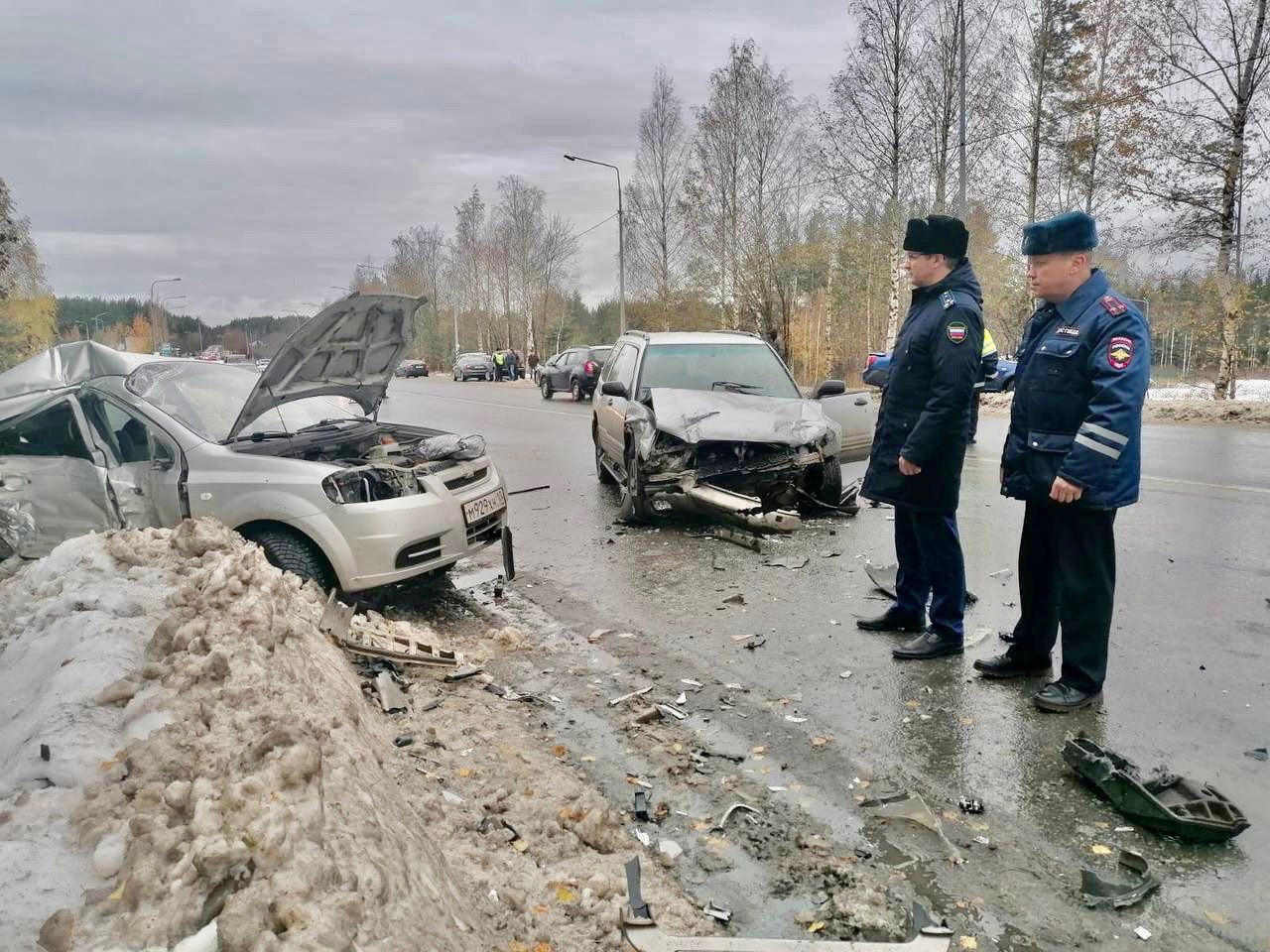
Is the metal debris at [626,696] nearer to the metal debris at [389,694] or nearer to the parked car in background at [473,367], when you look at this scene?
the metal debris at [389,694]

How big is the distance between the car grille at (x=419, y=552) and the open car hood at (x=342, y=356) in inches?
52.6

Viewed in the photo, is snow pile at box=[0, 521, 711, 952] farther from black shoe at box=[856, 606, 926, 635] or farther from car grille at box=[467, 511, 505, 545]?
black shoe at box=[856, 606, 926, 635]

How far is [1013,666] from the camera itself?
14.2 ft

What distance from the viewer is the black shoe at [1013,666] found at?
4324 millimetres

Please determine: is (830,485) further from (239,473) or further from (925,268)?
(239,473)

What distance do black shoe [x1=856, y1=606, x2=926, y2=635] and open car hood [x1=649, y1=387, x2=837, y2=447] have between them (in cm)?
268

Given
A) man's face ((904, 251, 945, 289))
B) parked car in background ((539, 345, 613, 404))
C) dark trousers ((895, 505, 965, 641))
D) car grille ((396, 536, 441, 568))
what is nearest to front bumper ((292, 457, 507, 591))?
car grille ((396, 536, 441, 568))

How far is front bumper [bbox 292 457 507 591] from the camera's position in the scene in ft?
16.6

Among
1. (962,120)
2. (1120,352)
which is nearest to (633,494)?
(1120,352)

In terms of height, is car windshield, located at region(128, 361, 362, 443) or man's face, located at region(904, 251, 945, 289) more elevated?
man's face, located at region(904, 251, 945, 289)

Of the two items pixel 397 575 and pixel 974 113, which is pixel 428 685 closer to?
pixel 397 575

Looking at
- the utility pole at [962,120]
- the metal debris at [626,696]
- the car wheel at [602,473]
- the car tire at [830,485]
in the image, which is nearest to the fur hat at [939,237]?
the metal debris at [626,696]

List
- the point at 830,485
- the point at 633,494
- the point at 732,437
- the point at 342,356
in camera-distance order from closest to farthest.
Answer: the point at 342,356, the point at 732,437, the point at 633,494, the point at 830,485

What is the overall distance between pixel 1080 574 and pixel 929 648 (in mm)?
996
